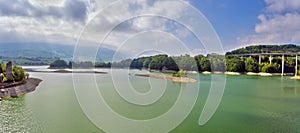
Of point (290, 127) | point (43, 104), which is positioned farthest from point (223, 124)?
point (43, 104)

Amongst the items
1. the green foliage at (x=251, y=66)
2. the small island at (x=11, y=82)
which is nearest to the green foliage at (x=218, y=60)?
the small island at (x=11, y=82)

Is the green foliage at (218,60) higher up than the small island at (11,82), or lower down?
higher up

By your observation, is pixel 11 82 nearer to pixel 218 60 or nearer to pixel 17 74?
pixel 17 74

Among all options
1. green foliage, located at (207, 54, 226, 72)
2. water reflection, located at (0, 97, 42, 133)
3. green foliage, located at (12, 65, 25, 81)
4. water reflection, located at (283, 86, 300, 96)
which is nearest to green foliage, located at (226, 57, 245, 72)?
water reflection, located at (283, 86, 300, 96)

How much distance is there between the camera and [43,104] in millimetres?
10305

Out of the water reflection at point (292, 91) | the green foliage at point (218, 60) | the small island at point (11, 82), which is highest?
the green foliage at point (218, 60)

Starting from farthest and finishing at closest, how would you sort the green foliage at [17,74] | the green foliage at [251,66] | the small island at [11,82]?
the green foliage at [251,66]
the green foliage at [17,74]
the small island at [11,82]

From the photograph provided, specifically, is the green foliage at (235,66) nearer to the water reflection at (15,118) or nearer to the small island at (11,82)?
the small island at (11,82)

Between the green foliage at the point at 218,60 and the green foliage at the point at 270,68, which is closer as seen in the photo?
the green foliage at the point at 218,60

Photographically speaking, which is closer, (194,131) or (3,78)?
(194,131)

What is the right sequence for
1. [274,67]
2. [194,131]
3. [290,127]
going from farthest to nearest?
[274,67] < [290,127] < [194,131]

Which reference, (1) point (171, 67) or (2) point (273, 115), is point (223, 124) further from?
(1) point (171, 67)

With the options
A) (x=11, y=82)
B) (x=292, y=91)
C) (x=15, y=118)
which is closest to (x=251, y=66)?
(x=292, y=91)

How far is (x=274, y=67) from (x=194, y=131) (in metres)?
33.3
